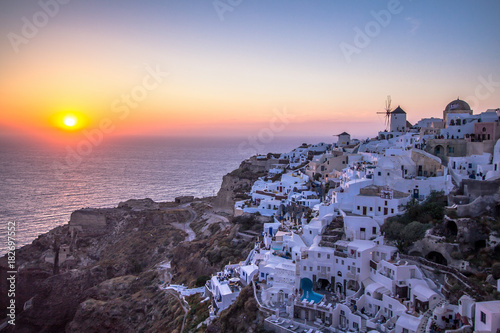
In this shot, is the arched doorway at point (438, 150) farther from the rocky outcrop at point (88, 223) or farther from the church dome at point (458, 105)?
the rocky outcrop at point (88, 223)

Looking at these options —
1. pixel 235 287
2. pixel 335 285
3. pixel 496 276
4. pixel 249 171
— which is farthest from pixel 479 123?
pixel 249 171

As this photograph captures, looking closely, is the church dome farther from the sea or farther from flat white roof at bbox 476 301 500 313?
the sea

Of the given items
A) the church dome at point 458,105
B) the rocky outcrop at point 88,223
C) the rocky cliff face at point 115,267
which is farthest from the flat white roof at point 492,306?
the rocky outcrop at point 88,223

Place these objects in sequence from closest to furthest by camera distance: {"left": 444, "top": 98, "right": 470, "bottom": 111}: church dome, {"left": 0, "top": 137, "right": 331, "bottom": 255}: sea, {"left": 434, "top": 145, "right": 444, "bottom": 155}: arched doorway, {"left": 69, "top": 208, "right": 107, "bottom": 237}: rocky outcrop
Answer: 1. {"left": 434, "top": 145, "right": 444, "bottom": 155}: arched doorway
2. {"left": 444, "top": 98, "right": 470, "bottom": 111}: church dome
3. {"left": 69, "top": 208, "right": 107, "bottom": 237}: rocky outcrop
4. {"left": 0, "top": 137, "right": 331, "bottom": 255}: sea

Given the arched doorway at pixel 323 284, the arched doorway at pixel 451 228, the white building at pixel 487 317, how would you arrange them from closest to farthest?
the white building at pixel 487 317
the arched doorway at pixel 451 228
the arched doorway at pixel 323 284

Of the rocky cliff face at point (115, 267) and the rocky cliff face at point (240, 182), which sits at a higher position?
the rocky cliff face at point (240, 182)

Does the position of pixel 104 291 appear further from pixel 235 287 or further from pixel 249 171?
pixel 249 171

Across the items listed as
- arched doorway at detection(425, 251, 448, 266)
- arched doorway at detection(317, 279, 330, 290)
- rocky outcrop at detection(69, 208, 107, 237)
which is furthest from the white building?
rocky outcrop at detection(69, 208, 107, 237)

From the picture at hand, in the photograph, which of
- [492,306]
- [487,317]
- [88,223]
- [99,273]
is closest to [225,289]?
[487,317]
